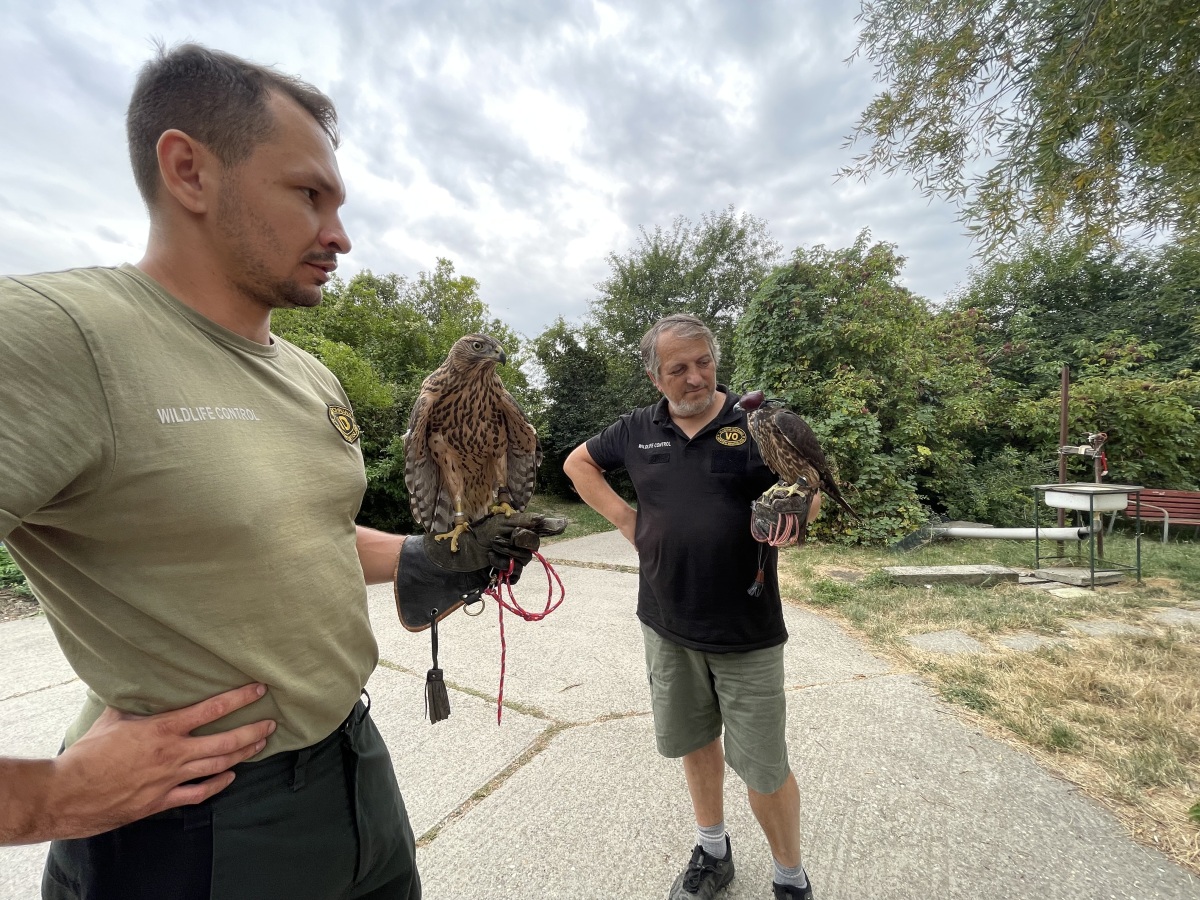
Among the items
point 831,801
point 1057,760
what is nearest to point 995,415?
point 1057,760

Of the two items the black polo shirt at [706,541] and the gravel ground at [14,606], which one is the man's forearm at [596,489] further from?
the gravel ground at [14,606]

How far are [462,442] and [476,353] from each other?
0.30m

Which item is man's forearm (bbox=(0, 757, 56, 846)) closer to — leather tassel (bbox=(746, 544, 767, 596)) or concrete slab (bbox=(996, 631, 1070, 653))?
leather tassel (bbox=(746, 544, 767, 596))

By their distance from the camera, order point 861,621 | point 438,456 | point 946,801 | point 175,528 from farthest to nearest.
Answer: point 861,621 < point 946,801 < point 438,456 < point 175,528

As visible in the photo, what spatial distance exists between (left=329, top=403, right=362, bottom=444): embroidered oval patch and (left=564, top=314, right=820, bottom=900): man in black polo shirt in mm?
1302

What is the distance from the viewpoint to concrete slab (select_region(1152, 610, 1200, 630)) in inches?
185

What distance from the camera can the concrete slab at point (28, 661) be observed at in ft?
12.0

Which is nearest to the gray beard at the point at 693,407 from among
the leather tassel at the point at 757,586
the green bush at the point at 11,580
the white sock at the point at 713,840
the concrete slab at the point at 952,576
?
the leather tassel at the point at 757,586

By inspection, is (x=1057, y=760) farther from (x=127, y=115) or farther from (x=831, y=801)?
(x=127, y=115)

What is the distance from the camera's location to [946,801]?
2.53 metres

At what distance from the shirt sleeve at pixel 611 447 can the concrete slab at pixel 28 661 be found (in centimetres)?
409

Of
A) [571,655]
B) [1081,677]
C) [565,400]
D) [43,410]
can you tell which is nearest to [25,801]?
[43,410]

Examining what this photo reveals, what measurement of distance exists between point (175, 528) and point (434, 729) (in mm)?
2782

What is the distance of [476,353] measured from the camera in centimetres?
175
